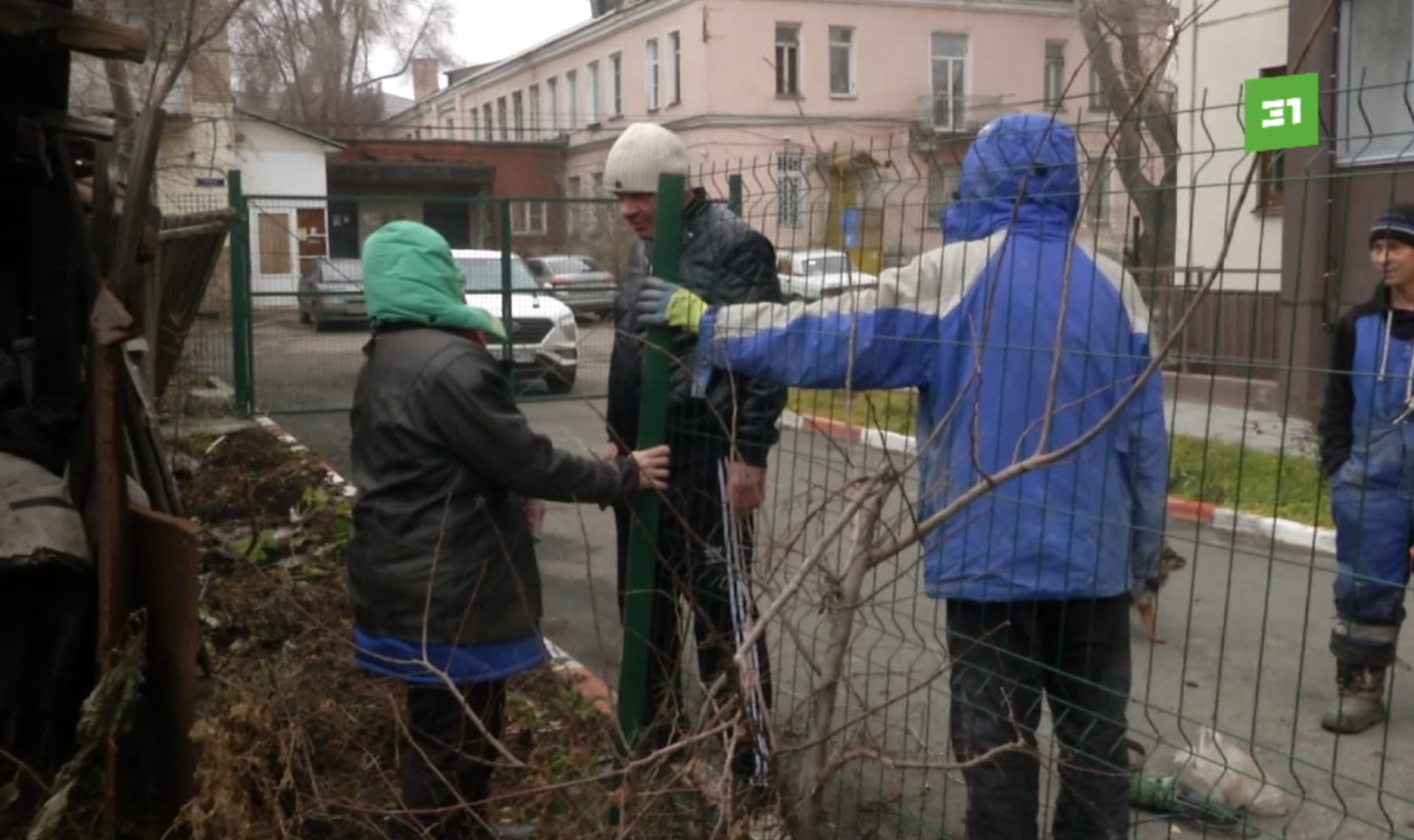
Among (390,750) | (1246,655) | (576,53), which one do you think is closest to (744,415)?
(390,750)

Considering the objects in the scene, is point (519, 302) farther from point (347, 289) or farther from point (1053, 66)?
point (1053, 66)

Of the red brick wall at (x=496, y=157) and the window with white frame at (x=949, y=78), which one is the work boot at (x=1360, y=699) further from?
the window with white frame at (x=949, y=78)

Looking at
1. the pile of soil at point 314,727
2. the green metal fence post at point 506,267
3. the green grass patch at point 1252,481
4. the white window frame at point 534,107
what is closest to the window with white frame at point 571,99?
the white window frame at point 534,107

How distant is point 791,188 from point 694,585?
1.05 metres

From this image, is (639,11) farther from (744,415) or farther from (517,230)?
(744,415)

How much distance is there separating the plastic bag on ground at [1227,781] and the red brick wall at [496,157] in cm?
3610

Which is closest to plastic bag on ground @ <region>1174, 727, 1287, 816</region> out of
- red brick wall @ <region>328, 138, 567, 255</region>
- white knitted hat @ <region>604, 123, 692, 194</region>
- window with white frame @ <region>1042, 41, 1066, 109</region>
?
white knitted hat @ <region>604, 123, 692, 194</region>

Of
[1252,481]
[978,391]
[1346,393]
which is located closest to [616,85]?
[1252,481]

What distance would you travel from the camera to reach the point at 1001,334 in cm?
306

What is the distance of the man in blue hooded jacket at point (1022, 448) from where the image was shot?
118 inches

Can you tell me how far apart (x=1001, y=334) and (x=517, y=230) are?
11.5 metres

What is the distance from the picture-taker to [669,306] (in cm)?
348

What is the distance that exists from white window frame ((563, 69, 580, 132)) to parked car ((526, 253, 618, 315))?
33150mm

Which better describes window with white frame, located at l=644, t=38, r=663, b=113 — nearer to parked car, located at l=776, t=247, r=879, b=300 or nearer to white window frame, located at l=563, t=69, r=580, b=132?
white window frame, located at l=563, t=69, r=580, b=132
